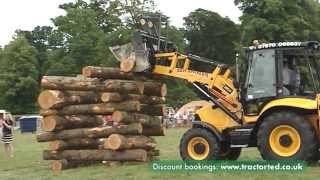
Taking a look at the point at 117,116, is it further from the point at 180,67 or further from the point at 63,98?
the point at 180,67

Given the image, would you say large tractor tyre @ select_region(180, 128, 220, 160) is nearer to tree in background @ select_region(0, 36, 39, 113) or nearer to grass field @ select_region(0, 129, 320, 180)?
grass field @ select_region(0, 129, 320, 180)

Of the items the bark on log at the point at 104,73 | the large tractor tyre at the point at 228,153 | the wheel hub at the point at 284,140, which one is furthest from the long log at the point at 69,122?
the wheel hub at the point at 284,140

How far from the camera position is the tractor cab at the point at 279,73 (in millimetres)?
14820

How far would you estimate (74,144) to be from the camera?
57.2 ft

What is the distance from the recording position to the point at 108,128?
55.6ft

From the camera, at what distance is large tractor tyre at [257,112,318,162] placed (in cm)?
1384

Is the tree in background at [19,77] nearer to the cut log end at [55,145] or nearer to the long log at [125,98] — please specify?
the long log at [125,98]

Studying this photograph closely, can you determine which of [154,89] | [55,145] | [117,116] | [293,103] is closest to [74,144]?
[55,145]

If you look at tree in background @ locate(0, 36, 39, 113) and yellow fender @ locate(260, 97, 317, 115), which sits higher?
tree in background @ locate(0, 36, 39, 113)

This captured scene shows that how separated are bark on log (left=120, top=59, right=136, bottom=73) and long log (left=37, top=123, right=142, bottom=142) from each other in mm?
1426

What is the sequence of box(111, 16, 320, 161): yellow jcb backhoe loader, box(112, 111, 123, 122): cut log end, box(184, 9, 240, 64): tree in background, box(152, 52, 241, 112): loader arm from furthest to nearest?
box(184, 9, 240, 64): tree in background, box(112, 111, 123, 122): cut log end, box(152, 52, 241, 112): loader arm, box(111, 16, 320, 161): yellow jcb backhoe loader

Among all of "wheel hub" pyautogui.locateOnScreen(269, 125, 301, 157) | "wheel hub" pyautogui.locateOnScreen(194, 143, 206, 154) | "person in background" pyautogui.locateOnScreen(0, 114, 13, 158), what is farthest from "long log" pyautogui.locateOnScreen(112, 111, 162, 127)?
"person in background" pyautogui.locateOnScreen(0, 114, 13, 158)

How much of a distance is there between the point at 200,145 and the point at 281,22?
46.7 m

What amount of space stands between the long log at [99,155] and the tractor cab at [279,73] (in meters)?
3.13
